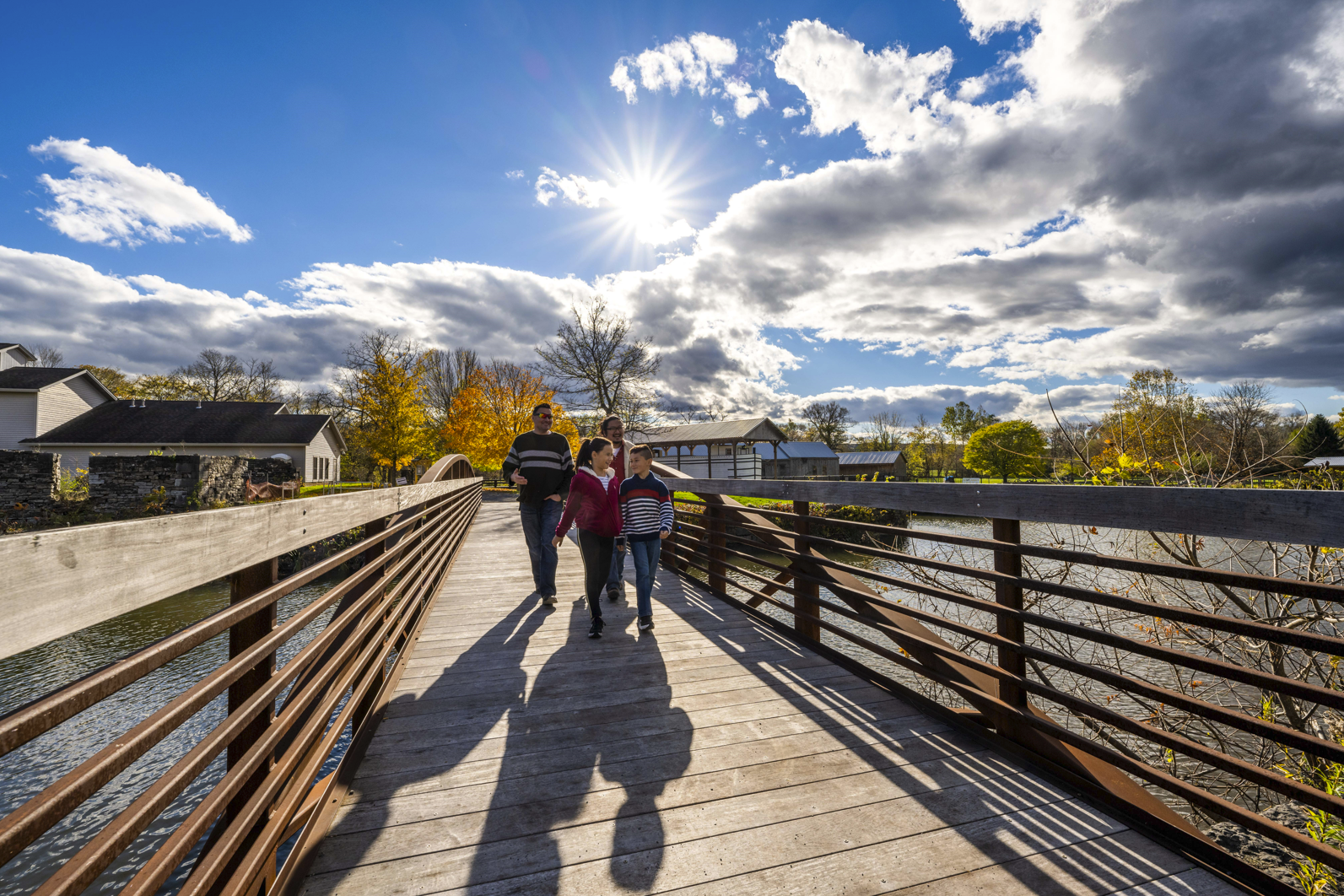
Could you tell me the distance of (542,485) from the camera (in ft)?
18.6

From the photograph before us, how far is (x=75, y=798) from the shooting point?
0.99 m

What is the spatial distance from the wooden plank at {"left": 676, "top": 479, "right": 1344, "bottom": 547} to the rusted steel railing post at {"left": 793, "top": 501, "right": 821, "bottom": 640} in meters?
0.93

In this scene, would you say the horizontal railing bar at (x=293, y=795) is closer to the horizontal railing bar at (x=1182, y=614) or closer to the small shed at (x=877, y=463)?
the horizontal railing bar at (x=1182, y=614)

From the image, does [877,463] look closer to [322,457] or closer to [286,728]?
[322,457]

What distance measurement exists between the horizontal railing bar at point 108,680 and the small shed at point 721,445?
34068 mm

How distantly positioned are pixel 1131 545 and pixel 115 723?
10516 millimetres

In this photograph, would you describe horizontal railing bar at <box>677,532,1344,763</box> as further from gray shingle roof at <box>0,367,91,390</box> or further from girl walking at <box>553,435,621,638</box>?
gray shingle roof at <box>0,367,91,390</box>

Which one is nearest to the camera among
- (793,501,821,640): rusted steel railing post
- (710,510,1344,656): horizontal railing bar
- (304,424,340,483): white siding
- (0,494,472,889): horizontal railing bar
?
(0,494,472,889): horizontal railing bar

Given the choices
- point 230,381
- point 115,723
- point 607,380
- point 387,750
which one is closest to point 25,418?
point 230,381

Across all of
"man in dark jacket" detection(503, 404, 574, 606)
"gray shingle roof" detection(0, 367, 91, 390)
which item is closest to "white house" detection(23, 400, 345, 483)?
"gray shingle roof" detection(0, 367, 91, 390)

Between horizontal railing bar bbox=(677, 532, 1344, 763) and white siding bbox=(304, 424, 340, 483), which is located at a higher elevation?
white siding bbox=(304, 424, 340, 483)

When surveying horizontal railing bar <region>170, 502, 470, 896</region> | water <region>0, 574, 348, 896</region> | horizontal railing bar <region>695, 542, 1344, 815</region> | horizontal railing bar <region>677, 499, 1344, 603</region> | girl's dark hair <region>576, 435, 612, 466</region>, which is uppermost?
girl's dark hair <region>576, 435, 612, 466</region>

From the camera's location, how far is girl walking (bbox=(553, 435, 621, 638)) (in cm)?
454

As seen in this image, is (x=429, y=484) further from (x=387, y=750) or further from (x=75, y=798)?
(x=75, y=798)
